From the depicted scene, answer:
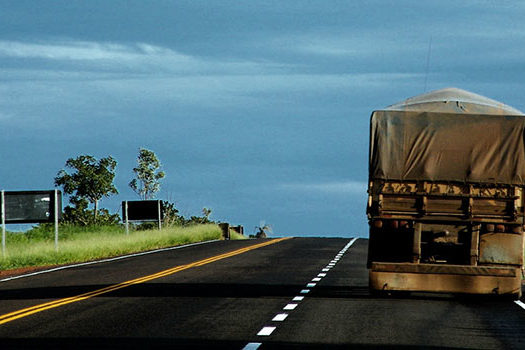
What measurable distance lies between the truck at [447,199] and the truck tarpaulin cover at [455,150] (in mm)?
19

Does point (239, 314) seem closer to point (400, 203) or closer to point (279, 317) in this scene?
point (279, 317)

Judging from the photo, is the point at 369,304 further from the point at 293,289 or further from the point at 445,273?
the point at 293,289

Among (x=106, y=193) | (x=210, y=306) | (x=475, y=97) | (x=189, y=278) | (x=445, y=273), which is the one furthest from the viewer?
(x=106, y=193)

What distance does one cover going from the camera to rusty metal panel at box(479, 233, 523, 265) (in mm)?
20328

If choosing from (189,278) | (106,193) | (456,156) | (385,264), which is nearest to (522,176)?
(456,156)

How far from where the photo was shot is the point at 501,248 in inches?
806

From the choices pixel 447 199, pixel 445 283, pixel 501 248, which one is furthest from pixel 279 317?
pixel 501 248

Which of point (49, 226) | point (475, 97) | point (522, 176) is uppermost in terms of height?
point (475, 97)

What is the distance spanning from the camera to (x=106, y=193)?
83000 mm

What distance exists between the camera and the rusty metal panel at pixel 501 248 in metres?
20.3

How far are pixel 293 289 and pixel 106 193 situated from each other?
201ft

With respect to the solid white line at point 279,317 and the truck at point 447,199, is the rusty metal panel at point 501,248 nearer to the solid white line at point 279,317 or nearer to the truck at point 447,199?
the truck at point 447,199

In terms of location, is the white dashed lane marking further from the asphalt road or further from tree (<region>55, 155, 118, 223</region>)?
tree (<region>55, 155, 118, 223</region>)

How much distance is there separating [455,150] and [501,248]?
6.86 feet
